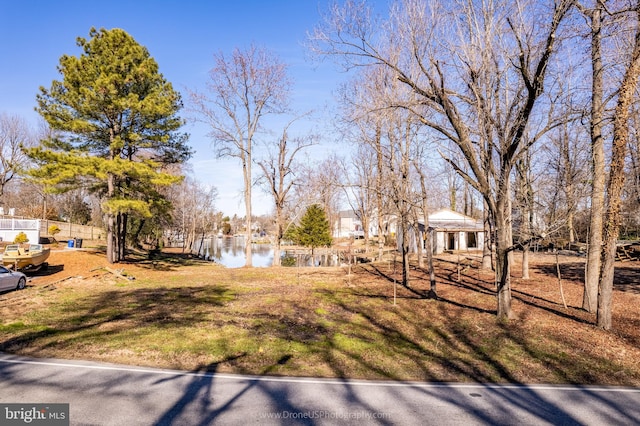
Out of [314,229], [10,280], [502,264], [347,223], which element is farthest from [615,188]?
[347,223]

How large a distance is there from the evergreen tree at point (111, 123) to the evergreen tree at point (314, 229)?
22.6m

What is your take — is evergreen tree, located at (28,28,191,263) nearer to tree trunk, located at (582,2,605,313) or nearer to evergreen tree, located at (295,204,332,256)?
tree trunk, located at (582,2,605,313)

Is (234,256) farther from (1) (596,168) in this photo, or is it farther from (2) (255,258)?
(1) (596,168)

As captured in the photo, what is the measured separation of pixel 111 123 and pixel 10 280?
10.3 metres

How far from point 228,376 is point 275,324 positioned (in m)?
3.98

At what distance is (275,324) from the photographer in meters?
11.2

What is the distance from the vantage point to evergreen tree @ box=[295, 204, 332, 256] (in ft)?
145

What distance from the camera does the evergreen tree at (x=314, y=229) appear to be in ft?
145

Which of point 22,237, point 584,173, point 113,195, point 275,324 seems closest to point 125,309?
point 275,324

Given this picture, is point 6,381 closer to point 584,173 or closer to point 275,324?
point 275,324

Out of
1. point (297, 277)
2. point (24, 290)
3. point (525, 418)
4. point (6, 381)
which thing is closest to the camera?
point (525, 418)

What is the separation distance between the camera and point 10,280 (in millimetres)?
14883

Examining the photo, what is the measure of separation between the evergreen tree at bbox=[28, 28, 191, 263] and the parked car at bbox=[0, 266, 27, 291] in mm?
5354

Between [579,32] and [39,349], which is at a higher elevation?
[579,32]
